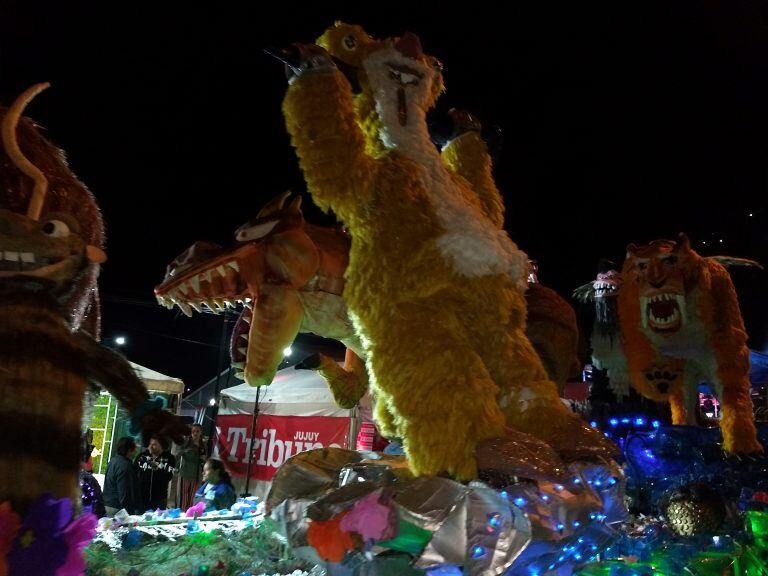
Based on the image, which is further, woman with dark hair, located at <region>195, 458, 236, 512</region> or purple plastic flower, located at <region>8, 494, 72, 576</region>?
woman with dark hair, located at <region>195, 458, 236, 512</region>

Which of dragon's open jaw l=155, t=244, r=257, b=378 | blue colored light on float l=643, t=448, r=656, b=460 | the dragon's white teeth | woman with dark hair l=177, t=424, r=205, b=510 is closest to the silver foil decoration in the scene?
dragon's open jaw l=155, t=244, r=257, b=378

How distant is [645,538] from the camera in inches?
128

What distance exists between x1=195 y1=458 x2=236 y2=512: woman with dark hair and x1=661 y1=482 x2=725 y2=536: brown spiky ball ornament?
8.61 feet

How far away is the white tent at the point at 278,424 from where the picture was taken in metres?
6.11

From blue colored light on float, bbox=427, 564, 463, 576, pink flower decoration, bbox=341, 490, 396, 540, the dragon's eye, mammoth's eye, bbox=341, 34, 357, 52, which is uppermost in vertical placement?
mammoth's eye, bbox=341, 34, 357, 52

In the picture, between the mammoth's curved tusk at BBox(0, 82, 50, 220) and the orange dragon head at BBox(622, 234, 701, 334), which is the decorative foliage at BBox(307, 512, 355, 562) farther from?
the orange dragon head at BBox(622, 234, 701, 334)

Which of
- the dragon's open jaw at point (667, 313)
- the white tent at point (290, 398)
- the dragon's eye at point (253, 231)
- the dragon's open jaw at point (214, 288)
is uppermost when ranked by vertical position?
the dragon's open jaw at point (667, 313)

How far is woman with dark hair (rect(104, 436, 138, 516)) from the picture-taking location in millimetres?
3967

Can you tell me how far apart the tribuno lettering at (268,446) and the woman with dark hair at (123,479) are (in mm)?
2216

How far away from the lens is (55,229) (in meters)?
1.07

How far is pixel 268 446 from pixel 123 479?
2868 millimetres

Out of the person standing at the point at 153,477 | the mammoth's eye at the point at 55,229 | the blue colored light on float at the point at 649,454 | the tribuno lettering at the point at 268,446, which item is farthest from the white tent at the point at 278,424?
the mammoth's eye at the point at 55,229

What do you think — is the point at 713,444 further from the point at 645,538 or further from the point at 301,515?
the point at 301,515

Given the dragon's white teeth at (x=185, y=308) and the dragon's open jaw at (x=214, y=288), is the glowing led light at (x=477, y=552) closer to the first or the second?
the dragon's open jaw at (x=214, y=288)
